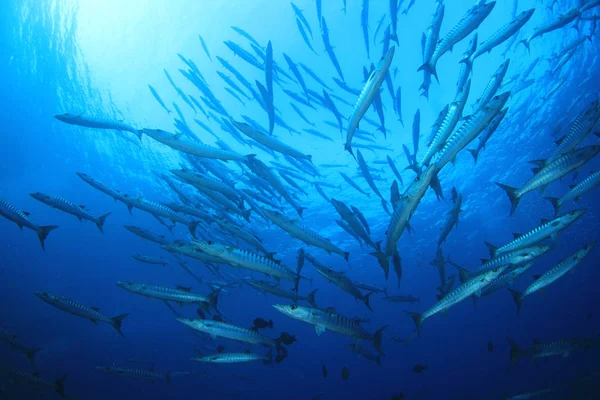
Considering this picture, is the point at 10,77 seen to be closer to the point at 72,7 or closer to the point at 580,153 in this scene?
the point at 72,7

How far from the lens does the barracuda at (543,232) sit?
5.25 meters

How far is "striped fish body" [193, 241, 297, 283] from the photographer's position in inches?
177

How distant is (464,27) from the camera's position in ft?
17.1

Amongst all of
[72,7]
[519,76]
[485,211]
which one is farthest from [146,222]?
[485,211]

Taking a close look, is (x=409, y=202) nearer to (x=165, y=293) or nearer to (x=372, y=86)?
(x=372, y=86)

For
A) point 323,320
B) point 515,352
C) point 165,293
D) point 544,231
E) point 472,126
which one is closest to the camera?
point 472,126

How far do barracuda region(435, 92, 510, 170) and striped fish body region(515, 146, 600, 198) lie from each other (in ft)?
5.30

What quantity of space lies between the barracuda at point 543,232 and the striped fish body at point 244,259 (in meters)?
3.76

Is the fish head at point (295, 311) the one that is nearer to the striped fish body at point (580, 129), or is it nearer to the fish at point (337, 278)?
the fish at point (337, 278)

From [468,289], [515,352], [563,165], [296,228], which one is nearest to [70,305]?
[296,228]

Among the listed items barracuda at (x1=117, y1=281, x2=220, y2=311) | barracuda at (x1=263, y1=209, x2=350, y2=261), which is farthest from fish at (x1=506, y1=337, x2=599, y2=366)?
barracuda at (x1=117, y1=281, x2=220, y2=311)

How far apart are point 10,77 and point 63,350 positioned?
22359 mm

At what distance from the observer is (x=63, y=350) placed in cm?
2658

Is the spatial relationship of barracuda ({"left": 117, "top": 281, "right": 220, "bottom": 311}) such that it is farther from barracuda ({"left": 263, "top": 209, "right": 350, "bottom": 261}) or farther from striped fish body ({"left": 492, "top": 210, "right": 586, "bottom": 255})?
striped fish body ({"left": 492, "top": 210, "right": 586, "bottom": 255})
